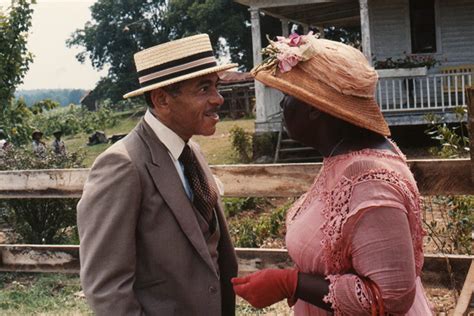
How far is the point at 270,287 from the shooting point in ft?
7.13

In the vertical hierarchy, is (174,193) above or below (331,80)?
below

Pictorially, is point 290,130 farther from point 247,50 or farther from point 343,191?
point 247,50

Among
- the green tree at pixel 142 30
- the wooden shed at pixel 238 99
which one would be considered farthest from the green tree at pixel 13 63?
the green tree at pixel 142 30

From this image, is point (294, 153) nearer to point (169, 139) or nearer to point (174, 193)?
point (169, 139)

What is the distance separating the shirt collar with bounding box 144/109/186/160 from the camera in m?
2.48

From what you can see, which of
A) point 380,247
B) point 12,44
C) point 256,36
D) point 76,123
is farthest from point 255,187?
point 76,123

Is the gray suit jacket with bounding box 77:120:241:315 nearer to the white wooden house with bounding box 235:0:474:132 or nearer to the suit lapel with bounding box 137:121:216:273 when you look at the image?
the suit lapel with bounding box 137:121:216:273

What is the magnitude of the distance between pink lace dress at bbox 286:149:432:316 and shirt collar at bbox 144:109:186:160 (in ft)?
1.83

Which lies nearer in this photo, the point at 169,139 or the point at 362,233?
the point at 362,233

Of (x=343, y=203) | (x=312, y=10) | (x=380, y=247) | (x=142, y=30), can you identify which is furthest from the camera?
(x=142, y=30)

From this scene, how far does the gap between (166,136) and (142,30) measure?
48132 millimetres

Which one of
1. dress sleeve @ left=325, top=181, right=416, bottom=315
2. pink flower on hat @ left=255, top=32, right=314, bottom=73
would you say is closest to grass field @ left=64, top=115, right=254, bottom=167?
pink flower on hat @ left=255, top=32, right=314, bottom=73

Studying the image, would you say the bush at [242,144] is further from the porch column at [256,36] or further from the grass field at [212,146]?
the porch column at [256,36]

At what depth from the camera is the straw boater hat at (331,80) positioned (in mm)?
2090
